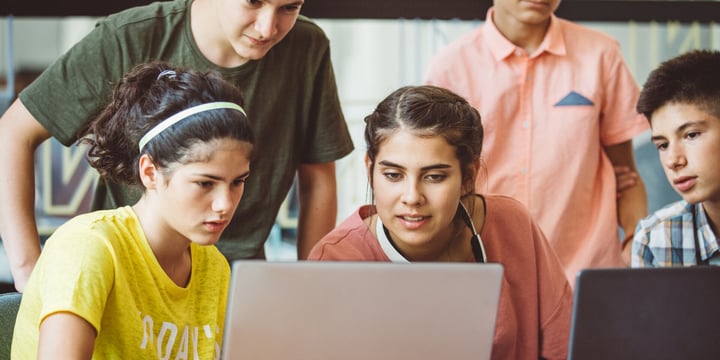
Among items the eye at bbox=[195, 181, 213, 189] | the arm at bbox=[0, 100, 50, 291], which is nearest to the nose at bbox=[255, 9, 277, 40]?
the eye at bbox=[195, 181, 213, 189]

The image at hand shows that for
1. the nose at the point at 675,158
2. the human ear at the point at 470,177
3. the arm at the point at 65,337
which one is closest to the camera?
the arm at the point at 65,337

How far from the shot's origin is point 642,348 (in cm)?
124

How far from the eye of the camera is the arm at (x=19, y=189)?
5.91 ft

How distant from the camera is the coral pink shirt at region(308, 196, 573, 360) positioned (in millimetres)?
1647

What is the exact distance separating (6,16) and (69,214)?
1.79 ft

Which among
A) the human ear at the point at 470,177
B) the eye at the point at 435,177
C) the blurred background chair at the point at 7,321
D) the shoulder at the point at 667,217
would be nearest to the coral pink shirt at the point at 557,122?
the shoulder at the point at 667,217

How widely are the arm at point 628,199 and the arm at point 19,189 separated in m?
1.34

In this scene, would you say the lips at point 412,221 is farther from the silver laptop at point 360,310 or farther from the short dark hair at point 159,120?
the silver laptop at point 360,310

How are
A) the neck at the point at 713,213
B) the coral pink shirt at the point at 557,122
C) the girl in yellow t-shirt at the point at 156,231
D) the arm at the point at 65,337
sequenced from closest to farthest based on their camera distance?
the arm at the point at 65,337
the girl in yellow t-shirt at the point at 156,231
the neck at the point at 713,213
the coral pink shirt at the point at 557,122

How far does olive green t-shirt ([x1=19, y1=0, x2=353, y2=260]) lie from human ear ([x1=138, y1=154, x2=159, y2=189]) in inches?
11.8

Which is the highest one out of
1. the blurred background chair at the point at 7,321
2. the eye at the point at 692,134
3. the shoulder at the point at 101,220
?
the eye at the point at 692,134

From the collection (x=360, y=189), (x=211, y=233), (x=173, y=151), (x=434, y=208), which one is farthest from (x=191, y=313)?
(x=360, y=189)

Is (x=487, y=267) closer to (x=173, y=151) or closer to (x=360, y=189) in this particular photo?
(x=173, y=151)

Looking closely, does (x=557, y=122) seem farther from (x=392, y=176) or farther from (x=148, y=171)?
(x=148, y=171)
